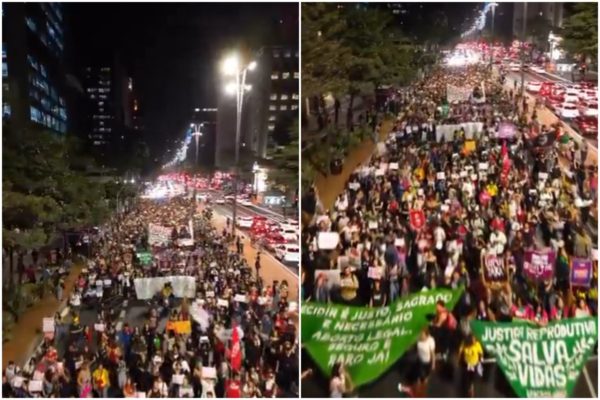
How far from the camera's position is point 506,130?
117 inches

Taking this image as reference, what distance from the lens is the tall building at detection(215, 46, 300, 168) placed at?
294 centimetres

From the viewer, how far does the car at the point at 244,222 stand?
298cm

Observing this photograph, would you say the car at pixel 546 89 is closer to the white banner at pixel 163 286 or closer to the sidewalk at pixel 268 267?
the sidewalk at pixel 268 267

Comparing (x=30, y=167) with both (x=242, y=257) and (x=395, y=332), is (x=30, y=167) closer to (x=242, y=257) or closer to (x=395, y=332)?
(x=242, y=257)

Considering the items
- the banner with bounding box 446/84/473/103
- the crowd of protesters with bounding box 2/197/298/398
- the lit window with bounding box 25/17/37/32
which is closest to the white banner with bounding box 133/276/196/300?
the crowd of protesters with bounding box 2/197/298/398

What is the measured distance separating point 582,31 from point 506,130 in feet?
1.46

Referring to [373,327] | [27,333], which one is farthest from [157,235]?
[373,327]

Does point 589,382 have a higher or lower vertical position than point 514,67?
lower

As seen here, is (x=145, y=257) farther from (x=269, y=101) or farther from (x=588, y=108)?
(x=588, y=108)

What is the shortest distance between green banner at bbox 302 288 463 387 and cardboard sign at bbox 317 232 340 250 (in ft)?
0.71

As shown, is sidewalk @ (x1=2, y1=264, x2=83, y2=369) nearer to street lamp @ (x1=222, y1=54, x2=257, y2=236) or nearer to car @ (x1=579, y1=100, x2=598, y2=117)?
street lamp @ (x1=222, y1=54, x2=257, y2=236)

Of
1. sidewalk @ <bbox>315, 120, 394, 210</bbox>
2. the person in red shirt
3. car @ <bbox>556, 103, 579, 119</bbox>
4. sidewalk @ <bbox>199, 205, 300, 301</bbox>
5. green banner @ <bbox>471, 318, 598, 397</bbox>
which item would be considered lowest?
the person in red shirt

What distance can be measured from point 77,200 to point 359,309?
111 cm

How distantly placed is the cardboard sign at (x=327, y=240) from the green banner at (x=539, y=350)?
0.59 metres
